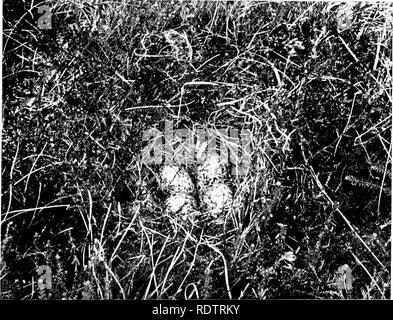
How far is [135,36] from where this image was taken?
4.23ft

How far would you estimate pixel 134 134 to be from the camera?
1.27 metres

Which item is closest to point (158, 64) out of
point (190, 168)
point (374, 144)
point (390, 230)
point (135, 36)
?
point (135, 36)

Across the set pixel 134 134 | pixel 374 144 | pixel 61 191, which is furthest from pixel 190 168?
pixel 374 144

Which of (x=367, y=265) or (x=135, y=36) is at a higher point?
(x=135, y=36)

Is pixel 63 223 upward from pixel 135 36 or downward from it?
downward

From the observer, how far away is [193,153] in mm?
1268

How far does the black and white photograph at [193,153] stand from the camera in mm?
1247

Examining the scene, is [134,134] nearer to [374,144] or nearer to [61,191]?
[61,191]

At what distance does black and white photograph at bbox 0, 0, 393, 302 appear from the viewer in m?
1.25

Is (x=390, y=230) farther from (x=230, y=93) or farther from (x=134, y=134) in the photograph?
(x=134, y=134)

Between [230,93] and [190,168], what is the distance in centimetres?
18
